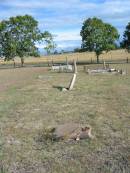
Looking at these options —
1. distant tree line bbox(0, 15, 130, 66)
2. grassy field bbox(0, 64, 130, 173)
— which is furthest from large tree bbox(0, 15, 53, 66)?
grassy field bbox(0, 64, 130, 173)

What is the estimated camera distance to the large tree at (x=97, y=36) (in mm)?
77625

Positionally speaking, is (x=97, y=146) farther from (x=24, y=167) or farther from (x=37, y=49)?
(x=37, y=49)

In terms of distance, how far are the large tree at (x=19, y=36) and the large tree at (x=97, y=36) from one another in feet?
29.2

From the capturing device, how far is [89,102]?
1595 cm

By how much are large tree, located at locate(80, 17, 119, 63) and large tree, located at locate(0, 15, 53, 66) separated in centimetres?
890

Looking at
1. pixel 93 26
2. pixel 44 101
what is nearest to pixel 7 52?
pixel 93 26

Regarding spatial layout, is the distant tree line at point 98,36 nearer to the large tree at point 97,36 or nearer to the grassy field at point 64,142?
the large tree at point 97,36

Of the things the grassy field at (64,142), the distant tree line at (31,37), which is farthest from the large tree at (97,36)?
the grassy field at (64,142)

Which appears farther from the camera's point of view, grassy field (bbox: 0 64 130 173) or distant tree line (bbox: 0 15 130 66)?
distant tree line (bbox: 0 15 130 66)

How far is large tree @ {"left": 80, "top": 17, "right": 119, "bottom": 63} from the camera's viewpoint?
77.6 meters

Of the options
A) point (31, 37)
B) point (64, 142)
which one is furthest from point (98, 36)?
point (64, 142)

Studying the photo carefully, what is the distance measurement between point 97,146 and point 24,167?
1.80 meters

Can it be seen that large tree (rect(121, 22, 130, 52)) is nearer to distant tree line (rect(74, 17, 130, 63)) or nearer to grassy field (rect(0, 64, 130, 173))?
distant tree line (rect(74, 17, 130, 63))

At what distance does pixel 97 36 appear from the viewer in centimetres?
7762
